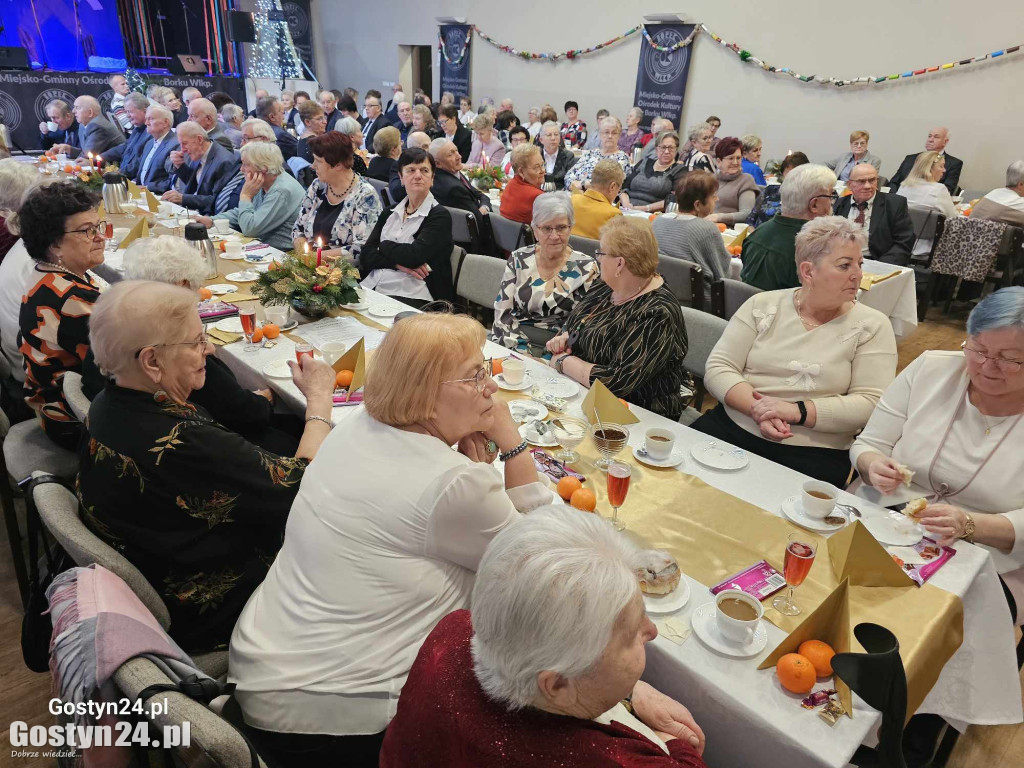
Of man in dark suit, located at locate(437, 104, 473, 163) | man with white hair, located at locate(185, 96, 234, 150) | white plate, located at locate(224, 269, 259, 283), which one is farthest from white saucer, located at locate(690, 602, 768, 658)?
man in dark suit, located at locate(437, 104, 473, 163)

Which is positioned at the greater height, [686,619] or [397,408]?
[397,408]

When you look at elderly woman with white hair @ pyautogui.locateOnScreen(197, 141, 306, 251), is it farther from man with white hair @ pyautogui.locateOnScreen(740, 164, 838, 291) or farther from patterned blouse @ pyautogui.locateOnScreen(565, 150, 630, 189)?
patterned blouse @ pyautogui.locateOnScreen(565, 150, 630, 189)

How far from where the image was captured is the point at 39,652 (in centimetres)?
158

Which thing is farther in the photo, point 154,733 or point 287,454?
point 287,454

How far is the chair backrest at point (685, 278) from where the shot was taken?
376cm

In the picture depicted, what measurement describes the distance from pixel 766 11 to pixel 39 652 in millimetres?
10701

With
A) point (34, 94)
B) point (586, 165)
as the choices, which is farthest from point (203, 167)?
point (34, 94)

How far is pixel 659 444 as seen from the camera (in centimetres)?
199

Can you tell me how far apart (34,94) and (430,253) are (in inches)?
414

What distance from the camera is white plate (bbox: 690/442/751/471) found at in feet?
6.52

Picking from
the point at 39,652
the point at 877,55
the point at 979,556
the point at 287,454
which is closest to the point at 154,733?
the point at 39,652

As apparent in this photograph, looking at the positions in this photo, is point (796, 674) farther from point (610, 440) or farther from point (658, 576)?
point (610, 440)

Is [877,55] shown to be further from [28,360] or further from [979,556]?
[28,360]

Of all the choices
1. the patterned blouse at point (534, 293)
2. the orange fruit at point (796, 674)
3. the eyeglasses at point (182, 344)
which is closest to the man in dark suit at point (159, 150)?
the patterned blouse at point (534, 293)
